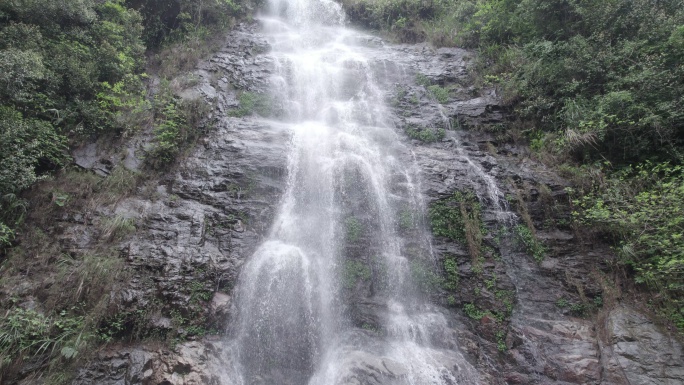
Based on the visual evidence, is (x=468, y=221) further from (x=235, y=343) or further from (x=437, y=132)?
(x=235, y=343)

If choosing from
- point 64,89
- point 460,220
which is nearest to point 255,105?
point 64,89

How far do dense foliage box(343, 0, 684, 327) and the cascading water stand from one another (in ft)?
13.6

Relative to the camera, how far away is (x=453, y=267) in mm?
8359

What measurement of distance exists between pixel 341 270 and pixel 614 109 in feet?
26.9

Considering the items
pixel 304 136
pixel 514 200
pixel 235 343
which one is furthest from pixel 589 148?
pixel 235 343

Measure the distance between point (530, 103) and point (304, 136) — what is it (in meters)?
7.54

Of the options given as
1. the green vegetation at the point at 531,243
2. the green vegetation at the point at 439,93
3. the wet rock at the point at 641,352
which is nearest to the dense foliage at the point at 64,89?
the green vegetation at the point at 439,93

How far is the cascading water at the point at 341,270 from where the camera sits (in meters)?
6.90

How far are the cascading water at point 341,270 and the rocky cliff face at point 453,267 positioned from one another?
1.02ft

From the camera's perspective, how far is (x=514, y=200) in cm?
926

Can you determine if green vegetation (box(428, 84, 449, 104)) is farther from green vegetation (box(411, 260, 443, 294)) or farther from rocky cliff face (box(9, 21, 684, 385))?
green vegetation (box(411, 260, 443, 294))

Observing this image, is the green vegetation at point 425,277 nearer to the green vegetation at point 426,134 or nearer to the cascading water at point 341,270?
the cascading water at point 341,270

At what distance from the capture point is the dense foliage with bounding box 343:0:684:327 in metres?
6.94

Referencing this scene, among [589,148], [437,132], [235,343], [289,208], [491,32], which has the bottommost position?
[235,343]
